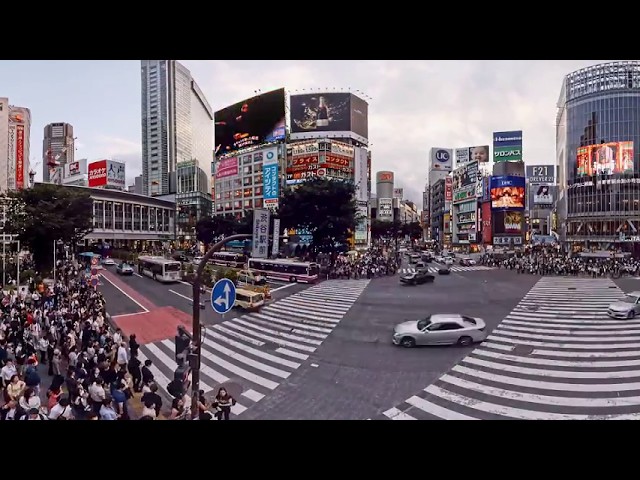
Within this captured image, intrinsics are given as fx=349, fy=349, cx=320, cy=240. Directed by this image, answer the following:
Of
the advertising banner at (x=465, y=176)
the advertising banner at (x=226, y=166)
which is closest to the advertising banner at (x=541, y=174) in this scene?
the advertising banner at (x=465, y=176)

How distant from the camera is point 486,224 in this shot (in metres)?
46.1

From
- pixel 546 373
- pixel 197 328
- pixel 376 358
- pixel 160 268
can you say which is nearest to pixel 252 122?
pixel 160 268

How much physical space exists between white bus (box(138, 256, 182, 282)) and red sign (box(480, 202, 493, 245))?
143 feet

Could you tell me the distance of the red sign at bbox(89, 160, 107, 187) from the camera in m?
15.3

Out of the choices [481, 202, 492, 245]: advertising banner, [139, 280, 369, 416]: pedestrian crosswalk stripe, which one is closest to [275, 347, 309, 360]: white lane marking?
[139, 280, 369, 416]: pedestrian crosswalk stripe

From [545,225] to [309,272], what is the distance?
78342 millimetres

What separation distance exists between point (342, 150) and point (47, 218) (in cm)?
2897

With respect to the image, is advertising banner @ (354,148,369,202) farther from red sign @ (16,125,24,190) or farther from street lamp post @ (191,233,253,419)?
street lamp post @ (191,233,253,419)

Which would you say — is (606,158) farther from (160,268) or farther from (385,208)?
(160,268)

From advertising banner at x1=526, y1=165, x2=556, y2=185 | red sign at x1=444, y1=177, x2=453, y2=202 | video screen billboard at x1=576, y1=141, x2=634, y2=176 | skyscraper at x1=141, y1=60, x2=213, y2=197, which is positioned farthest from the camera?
skyscraper at x1=141, y1=60, x2=213, y2=197

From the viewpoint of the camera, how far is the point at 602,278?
537 inches

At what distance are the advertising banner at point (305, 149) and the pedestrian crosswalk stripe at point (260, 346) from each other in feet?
95.7
